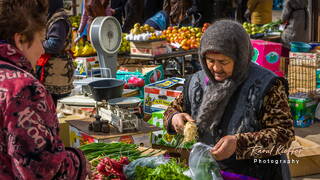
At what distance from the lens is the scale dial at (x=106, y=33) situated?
210 inches

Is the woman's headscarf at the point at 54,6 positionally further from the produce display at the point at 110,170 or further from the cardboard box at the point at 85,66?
the produce display at the point at 110,170

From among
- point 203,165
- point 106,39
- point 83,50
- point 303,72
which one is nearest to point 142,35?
point 83,50

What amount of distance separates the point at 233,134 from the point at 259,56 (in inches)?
146

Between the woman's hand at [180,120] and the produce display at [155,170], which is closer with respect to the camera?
the produce display at [155,170]

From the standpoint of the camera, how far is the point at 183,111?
2.70 metres

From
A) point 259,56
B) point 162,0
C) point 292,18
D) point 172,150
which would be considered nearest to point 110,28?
point 259,56

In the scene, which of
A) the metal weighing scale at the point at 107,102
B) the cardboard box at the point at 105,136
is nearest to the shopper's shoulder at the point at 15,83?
the cardboard box at the point at 105,136

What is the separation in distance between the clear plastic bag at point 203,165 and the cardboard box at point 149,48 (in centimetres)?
455

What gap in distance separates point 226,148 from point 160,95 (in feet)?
8.71

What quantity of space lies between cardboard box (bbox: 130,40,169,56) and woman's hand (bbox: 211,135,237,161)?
4575mm

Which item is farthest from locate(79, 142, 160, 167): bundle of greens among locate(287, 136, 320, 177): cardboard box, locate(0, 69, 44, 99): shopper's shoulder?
locate(287, 136, 320, 177): cardboard box

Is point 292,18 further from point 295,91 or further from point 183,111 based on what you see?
point 183,111

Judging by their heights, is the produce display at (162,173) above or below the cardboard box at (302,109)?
above

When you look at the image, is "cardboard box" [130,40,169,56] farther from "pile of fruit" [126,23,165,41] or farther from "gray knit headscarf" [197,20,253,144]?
"gray knit headscarf" [197,20,253,144]
